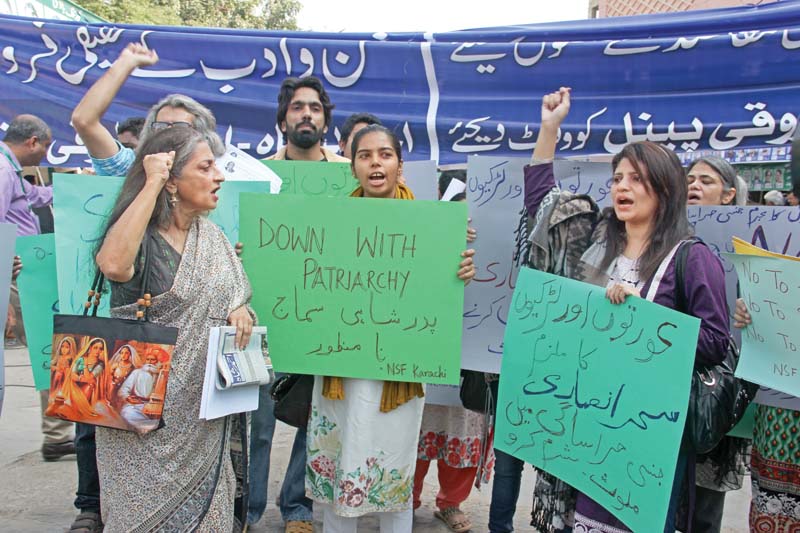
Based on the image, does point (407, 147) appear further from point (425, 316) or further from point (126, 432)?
point (126, 432)

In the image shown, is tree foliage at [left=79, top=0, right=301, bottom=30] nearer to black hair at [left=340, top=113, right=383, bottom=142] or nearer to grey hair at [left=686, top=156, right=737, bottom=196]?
black hair at [left=340, top=113, right=383, bottom=142]

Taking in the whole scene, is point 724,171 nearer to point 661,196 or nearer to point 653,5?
point 661,196

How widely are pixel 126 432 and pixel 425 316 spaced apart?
1.13 m

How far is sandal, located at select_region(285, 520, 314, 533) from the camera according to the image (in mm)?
3740

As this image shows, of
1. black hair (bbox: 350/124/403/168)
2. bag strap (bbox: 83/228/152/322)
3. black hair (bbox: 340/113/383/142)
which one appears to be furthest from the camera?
black hair (bbox: 340/113/383/142)

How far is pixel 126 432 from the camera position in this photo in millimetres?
2549

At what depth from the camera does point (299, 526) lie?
375cm

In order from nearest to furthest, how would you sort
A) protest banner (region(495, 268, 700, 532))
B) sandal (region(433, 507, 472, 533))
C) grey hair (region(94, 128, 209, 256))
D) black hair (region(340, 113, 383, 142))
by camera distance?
protest banner (region(495, 268, 700, 532))
grey hair (region(94, 128, 209, 256))
sandal (region(433, 507, 472, 533))
black hair (region(340, 113, 383, 142))

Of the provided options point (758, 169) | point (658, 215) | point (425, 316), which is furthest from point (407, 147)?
point (758, 169)

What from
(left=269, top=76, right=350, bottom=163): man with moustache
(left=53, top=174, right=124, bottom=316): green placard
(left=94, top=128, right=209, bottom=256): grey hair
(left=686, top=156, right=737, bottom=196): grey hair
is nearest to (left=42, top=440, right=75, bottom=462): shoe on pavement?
(left=53, top=174, right=124, bottom=316): green placard

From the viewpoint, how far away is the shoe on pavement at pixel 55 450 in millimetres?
4789

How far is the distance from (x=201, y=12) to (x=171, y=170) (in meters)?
23.5

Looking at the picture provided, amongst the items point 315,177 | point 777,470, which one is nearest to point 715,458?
point 777,470

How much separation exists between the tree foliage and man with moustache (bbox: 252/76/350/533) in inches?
458
